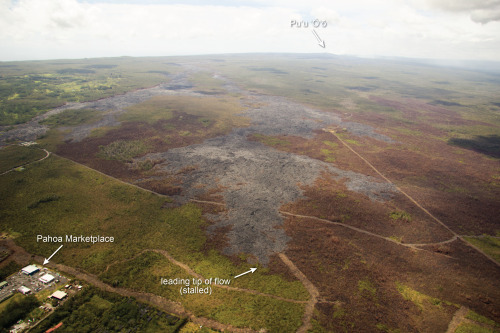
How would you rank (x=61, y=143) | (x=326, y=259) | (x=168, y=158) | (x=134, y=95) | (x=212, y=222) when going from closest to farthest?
(x=326, y=259) → (x=212, y=222) → (x=168, y=158) → (x=61, y=143) → (x=134, y=95)

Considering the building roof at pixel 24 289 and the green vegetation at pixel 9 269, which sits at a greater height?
the green vegetation at pixel 9 269

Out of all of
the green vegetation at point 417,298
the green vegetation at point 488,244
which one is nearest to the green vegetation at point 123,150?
the green vegetation at point 417,298

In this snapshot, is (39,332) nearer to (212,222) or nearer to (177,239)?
(177,239)

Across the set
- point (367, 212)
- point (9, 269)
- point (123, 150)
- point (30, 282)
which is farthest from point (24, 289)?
point (367, 212)

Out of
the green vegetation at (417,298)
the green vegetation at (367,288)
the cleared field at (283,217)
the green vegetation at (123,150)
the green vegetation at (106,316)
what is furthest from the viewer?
the green vegetation at (123,150)

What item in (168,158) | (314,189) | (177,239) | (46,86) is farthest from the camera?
(46,86)

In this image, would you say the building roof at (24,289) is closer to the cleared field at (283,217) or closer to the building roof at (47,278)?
the building roof at (47,278)

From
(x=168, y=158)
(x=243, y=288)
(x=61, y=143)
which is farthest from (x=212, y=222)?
(x=61, y=143)

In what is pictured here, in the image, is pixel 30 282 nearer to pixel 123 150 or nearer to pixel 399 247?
pixel 123 150
